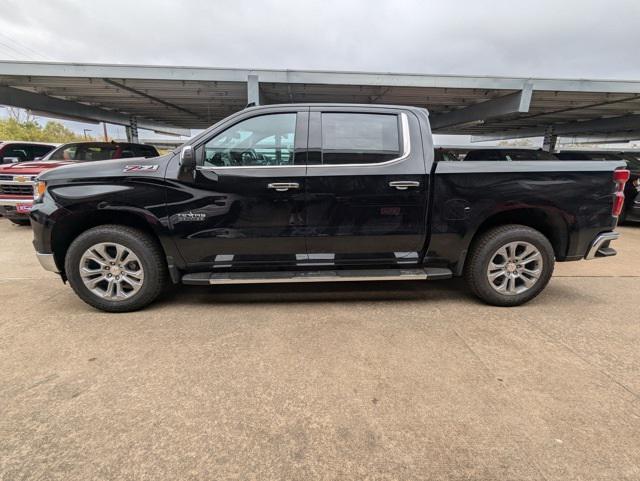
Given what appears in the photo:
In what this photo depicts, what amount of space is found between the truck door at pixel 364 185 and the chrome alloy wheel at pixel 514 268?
83 centimetres

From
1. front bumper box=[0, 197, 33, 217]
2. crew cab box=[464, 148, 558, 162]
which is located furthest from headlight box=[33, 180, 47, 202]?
crew cab box=[464, 148, 558, 162]

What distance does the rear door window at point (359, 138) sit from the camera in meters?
3.54

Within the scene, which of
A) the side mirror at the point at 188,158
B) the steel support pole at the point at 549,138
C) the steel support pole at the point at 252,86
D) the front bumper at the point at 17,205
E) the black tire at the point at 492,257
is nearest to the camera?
the side mirror at the point at 188,158

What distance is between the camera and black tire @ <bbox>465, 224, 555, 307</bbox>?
12.2 feet

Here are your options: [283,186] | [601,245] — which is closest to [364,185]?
[283,186]

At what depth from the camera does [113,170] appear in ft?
11.3

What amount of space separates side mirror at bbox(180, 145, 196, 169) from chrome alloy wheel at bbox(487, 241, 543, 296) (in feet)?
10.2

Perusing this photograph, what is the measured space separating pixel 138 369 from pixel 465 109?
14.8 m

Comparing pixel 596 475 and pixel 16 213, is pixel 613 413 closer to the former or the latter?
pixel 596 475

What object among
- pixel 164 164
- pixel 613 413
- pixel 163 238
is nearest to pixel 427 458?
pixel 613 413

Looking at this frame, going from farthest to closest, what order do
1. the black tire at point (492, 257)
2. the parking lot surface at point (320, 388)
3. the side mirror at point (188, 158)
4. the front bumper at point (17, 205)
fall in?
the front bumper at point (17, 205) → the black tire at point (492, 257) → the side mirror at point (188, 158) → the parking lot surface at point (320, 388)

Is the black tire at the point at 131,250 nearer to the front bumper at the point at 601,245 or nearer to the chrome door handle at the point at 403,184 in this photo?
the chrome door handle at the point at 403,184

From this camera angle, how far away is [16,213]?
25.5 ft

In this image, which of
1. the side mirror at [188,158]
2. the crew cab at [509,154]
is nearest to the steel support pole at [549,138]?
the crew cab at [509,154]
